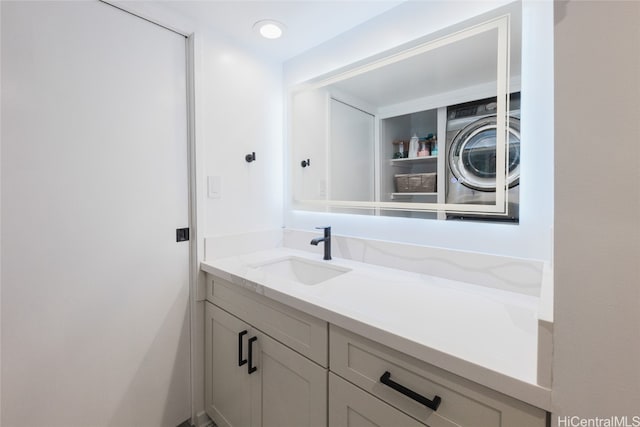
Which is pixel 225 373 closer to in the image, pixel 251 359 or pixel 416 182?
pixel 251 359

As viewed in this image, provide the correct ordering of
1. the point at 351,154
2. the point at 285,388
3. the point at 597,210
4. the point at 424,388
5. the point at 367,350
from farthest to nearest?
the point at 351,154 → the point at 285,388 → the point at 367,350 → the point at 424,388 → the point at 597,210

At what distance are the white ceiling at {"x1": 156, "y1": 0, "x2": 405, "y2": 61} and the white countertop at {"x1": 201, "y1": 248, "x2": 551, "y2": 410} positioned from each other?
1233 mm

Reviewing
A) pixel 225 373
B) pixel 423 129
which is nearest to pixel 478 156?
pixel 423 129

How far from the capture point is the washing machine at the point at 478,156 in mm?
1028

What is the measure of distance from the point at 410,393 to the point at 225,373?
1.00m

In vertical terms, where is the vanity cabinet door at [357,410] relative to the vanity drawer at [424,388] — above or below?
below

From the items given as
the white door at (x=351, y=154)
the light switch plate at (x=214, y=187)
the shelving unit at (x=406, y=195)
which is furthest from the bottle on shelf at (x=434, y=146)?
the light switch plate at (x=214, y=187)

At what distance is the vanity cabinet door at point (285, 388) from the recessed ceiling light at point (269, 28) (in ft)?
4.85

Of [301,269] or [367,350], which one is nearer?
[367,350]

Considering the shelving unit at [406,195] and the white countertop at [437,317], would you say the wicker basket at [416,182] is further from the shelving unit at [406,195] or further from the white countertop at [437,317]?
the white countertop at [437,317]

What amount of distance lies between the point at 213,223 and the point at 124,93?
2.30 ft

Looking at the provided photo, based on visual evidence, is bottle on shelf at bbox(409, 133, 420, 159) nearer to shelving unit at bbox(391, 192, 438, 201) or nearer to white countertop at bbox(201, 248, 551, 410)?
shelving unit at bbox(391, 192, 438, 201)

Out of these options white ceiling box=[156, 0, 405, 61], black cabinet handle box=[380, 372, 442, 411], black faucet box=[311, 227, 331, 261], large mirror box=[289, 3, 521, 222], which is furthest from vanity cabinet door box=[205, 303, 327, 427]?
white ceiling box=[156, 0, 405, 61]

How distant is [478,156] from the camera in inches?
44.1
